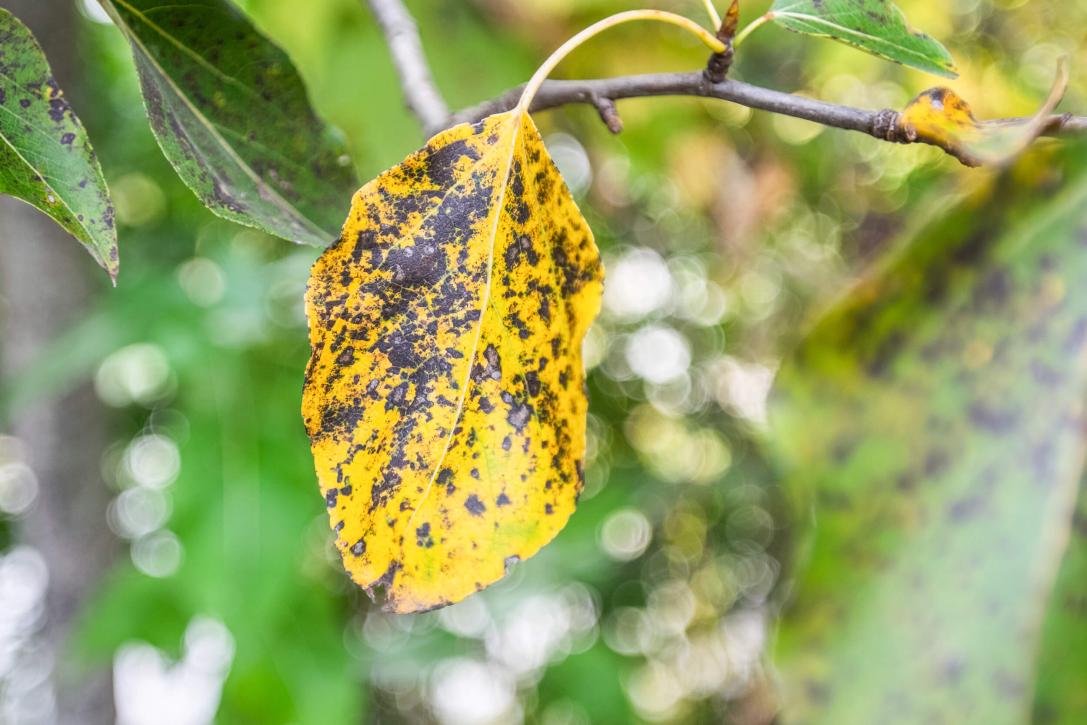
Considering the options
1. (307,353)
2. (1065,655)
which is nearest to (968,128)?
(1065,655)

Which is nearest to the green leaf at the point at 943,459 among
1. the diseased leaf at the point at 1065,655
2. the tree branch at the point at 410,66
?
the diseased leaf at the point at 1065,655

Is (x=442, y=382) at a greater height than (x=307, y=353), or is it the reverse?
(x=442, y=382)

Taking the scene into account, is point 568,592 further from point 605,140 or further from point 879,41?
point 879,41

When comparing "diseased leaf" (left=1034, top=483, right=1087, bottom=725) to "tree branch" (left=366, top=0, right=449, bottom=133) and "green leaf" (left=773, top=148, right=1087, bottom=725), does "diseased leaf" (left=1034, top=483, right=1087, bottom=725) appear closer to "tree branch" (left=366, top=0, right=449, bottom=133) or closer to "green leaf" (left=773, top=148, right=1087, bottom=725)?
"green leaf" (left=773, top=148, right=1087, bottom=725)

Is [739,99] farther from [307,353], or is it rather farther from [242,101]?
[307,353]

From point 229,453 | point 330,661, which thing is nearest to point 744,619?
point 330,661

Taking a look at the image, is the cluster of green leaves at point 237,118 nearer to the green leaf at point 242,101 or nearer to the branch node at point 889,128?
the green leaf at point 242,101
